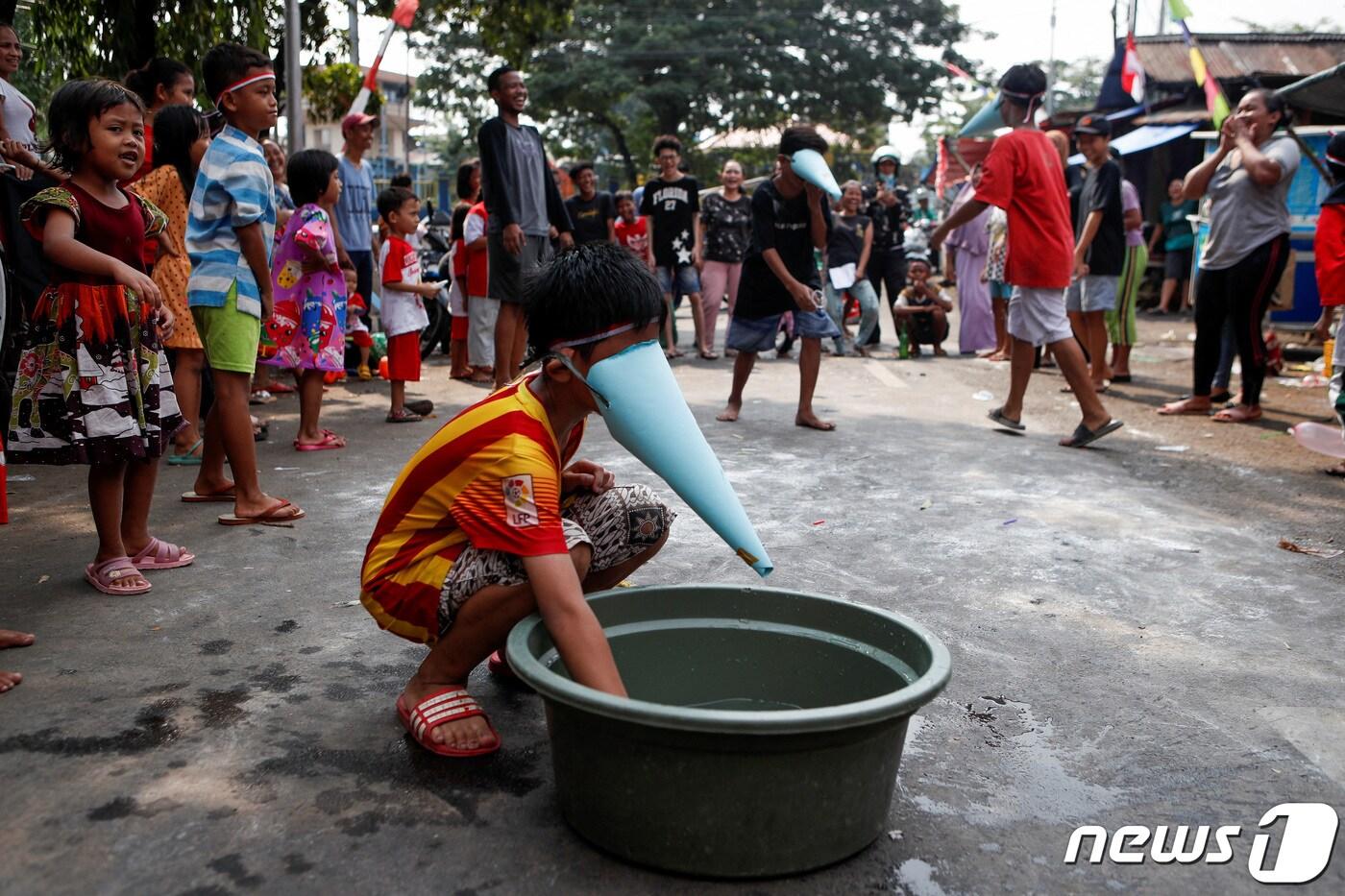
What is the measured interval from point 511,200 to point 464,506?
4.97 m

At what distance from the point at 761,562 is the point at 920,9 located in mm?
38189

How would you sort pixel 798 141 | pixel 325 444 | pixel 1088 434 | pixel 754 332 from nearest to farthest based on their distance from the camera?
1. pixel 325 444
2. pixel 1088 434
3. pixel 798 141
4. pixel 754 332

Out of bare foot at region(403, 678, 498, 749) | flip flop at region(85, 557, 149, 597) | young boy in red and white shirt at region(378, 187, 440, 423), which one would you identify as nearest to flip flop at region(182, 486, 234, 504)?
flip flop at region(85, 557, 149, 597)

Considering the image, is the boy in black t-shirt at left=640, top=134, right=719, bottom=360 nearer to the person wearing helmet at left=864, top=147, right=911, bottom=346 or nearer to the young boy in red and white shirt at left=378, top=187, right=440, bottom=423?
the person wearing helmet at left=864, top=147, right=911, bottom=346

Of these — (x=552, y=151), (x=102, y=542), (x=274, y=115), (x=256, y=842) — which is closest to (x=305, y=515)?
(x=102, y=542)

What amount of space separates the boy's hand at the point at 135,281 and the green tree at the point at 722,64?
31.8 meters

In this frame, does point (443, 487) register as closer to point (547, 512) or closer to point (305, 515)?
point (547, 512)

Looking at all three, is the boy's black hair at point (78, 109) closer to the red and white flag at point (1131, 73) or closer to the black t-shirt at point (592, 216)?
the black t-shirt at point (592, 216)

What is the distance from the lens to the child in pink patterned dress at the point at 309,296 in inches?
227

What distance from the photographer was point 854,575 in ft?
12.6

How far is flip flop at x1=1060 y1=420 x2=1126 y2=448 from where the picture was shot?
20.1 feet

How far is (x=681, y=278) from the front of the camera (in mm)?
10781

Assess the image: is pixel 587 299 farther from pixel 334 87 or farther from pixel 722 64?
pixel 722 64

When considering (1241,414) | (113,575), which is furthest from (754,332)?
(113,575)
